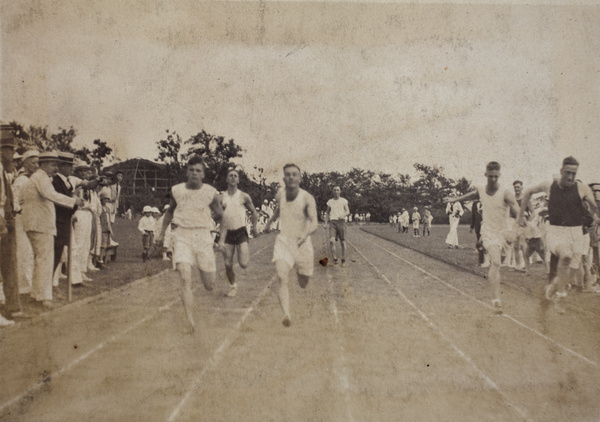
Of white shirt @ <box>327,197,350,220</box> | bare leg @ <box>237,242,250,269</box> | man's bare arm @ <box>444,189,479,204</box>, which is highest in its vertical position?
man's bare arm @ <box>444,189,479,204</box>

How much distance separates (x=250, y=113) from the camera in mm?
4598

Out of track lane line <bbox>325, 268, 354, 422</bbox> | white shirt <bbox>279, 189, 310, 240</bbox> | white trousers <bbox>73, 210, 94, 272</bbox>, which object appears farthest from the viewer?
white trousers <bbox>73, 210, 94, 272</bbox>

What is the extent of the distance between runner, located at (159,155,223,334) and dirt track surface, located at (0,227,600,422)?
0.15m

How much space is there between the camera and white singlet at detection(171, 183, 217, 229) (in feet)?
14.0

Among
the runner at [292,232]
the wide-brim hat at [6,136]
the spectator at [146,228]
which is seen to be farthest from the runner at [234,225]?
the wide-brim hat at [6,136]

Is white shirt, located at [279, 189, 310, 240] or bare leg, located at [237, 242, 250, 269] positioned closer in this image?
white shirt, located at [279, 189, 310, 240]

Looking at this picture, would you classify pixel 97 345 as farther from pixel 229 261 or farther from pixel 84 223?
pixel 84 223

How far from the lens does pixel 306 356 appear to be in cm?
389

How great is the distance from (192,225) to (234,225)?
15.2 inches

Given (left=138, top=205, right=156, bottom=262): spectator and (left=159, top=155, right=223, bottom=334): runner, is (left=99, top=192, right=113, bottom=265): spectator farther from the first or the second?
(left=159, top=155, right=223, bottom=334): runner

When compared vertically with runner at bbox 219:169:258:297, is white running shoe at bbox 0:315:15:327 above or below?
below

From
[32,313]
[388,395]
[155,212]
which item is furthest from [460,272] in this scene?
[32,313]

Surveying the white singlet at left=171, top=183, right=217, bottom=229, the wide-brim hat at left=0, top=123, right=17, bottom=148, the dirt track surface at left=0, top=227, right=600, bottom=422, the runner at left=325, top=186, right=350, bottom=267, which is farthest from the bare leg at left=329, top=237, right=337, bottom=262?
the wide-brim hat at left=0, top=123, right=17, bottom=148

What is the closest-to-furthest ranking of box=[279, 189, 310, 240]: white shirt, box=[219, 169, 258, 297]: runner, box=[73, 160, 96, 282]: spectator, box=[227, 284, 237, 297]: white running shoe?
box=[279, 189, 310, 240]: white shirt < box=[219, 169, 258, 297]: runner < box=[227, 284, 237, 297]: white running shoe < box=[73, 160, 96, 282]: spectator
